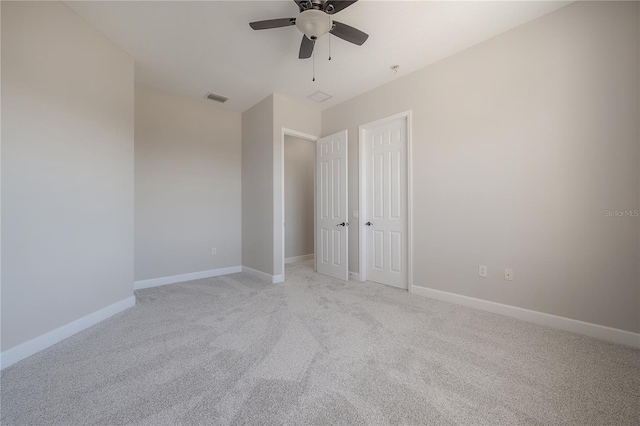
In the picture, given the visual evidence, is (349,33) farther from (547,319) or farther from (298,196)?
(298,196)

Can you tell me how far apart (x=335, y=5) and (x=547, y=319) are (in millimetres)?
3296

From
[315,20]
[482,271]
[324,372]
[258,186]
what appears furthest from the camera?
[258,186]

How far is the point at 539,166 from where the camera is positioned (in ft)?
7.92

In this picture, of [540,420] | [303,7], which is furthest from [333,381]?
[303,7]

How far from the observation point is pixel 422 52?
2.90 meters

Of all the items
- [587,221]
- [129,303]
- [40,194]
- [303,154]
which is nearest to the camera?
[40,194]

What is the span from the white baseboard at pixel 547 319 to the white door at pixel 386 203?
62 centimetres

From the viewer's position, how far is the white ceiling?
2258mm

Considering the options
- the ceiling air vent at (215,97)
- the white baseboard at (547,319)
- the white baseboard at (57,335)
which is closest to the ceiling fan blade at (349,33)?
the ceiling air vent at (215,97)

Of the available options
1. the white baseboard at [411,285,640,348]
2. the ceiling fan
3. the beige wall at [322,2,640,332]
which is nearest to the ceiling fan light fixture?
the ceiling fan

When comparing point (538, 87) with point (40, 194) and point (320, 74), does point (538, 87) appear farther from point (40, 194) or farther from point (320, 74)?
point (40, 194)

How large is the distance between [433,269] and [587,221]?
1453 millimetres

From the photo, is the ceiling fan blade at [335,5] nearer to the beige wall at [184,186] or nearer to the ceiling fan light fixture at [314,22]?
the ceiling fan light fixture at [314,22]

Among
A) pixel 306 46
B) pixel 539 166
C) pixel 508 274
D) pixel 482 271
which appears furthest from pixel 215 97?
pixel 508 274
